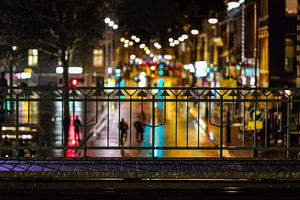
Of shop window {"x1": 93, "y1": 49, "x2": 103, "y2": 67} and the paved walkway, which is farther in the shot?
shop window {"x1": 93, "y1": 49, "x2": 103, "y2": 67}

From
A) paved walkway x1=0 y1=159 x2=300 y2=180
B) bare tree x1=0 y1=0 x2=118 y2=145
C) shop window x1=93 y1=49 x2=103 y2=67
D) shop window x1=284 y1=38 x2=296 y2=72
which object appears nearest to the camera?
paved walkway x1=0 y1=159 x2=300 y2=180

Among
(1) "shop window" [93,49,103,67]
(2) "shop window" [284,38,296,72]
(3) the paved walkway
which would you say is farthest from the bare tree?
(3) the paved walkway

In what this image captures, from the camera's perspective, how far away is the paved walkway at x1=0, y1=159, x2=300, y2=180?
531 inches

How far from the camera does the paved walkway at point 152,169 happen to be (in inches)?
531

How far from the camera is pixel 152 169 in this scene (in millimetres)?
13781

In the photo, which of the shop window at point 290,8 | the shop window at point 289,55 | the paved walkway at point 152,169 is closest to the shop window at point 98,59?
the shop window at point 289,55

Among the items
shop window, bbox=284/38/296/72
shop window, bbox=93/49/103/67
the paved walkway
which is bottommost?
the paved walkway

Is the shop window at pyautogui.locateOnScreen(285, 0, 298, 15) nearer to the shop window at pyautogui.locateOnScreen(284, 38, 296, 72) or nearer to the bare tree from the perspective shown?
the shop window at pyautogui.locateOnScreen(284, 38, 296, 72)

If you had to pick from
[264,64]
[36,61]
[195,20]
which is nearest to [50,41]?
[264,64]

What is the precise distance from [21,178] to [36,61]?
7581 cm

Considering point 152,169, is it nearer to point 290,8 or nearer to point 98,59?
point 290,8

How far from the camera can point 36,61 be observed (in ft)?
289

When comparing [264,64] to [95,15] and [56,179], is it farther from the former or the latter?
[56,179]

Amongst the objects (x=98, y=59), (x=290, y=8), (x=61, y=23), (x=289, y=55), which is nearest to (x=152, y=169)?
(x=289, y=55)
